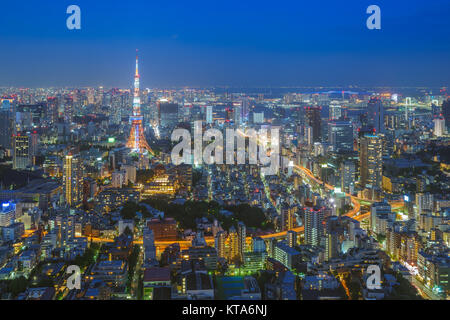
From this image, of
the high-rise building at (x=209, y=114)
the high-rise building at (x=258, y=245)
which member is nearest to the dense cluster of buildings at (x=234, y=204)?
the high-rise building at (x=258, y=245)

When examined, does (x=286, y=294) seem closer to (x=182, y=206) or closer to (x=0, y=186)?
(x=182, y=206)

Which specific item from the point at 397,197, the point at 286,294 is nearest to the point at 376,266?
the point at 286,294

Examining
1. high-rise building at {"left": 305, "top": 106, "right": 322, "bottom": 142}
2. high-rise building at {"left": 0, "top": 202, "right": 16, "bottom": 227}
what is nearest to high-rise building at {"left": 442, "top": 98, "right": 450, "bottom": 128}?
high-rise building at {"left": 305, "top": 106, "right": 322, "bottom": 142}

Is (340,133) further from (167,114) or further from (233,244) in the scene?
(233,244)

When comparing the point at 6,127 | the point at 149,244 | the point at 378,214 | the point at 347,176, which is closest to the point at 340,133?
the point at 347,176

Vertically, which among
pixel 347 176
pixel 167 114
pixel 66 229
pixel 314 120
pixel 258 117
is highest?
pixel 167 114

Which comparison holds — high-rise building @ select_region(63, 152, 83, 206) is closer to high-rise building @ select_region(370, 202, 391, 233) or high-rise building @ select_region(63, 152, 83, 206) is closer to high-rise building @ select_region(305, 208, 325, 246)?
high-rise building @ select_region(305, 208, 325, 246)

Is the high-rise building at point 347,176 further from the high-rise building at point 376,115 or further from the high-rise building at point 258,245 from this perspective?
the high-rise building at point 376,115
